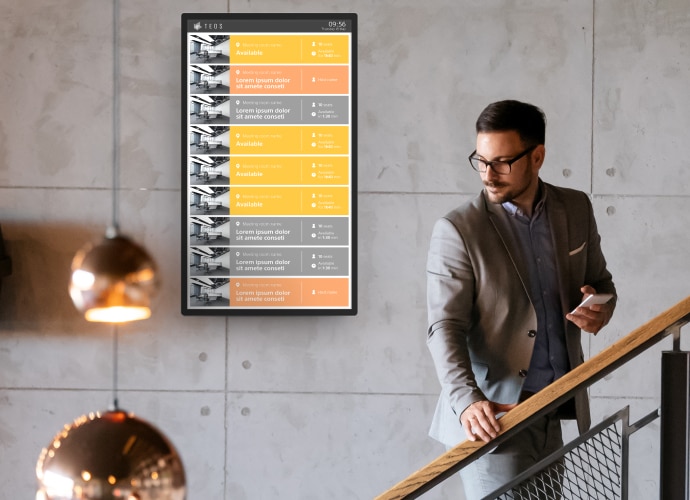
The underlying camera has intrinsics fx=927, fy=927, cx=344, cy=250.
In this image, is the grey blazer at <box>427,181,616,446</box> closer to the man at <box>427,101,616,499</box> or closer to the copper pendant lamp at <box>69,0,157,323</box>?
the man at <box>427,101,616,499</box>

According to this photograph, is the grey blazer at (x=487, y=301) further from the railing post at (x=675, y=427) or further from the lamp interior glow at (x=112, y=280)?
the lamp interior glow at (x=112, y=280)

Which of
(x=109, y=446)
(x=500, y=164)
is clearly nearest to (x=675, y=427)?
(x=500, y=164)

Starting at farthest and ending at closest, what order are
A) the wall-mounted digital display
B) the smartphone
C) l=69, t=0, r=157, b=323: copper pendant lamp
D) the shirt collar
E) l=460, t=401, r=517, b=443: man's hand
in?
the wall-mounted digital display → the shirt collar → the smartphone → l=460, t=401, r=517, b=443: man's hand → l=69, t=0, r=157, b=323: copper pendant lamp

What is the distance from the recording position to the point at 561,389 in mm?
2115

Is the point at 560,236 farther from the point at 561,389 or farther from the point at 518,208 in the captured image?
the point at 561,389

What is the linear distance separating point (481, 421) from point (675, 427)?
45 cm

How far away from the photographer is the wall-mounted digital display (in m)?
4.28

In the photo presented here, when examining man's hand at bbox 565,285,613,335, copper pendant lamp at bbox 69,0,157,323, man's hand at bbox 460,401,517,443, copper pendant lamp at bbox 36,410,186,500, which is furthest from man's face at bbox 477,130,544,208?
copper pendant lamp at bbox 36,410,186,500

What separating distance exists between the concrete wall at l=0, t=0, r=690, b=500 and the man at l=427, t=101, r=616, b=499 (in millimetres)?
1472

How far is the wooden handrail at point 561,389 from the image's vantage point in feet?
6.76

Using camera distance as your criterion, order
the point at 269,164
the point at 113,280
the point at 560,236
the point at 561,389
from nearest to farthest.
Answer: the point at 113,280 → the point at 561,389 → the point at 560,236 → the point at 269,164

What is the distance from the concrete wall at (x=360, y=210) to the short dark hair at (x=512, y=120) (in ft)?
4.78

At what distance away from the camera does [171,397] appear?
4398 millimetres

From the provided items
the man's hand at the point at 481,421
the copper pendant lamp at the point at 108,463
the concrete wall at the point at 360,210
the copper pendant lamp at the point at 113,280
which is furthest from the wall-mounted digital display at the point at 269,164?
the copper pendant lamp at the point at 108,463
